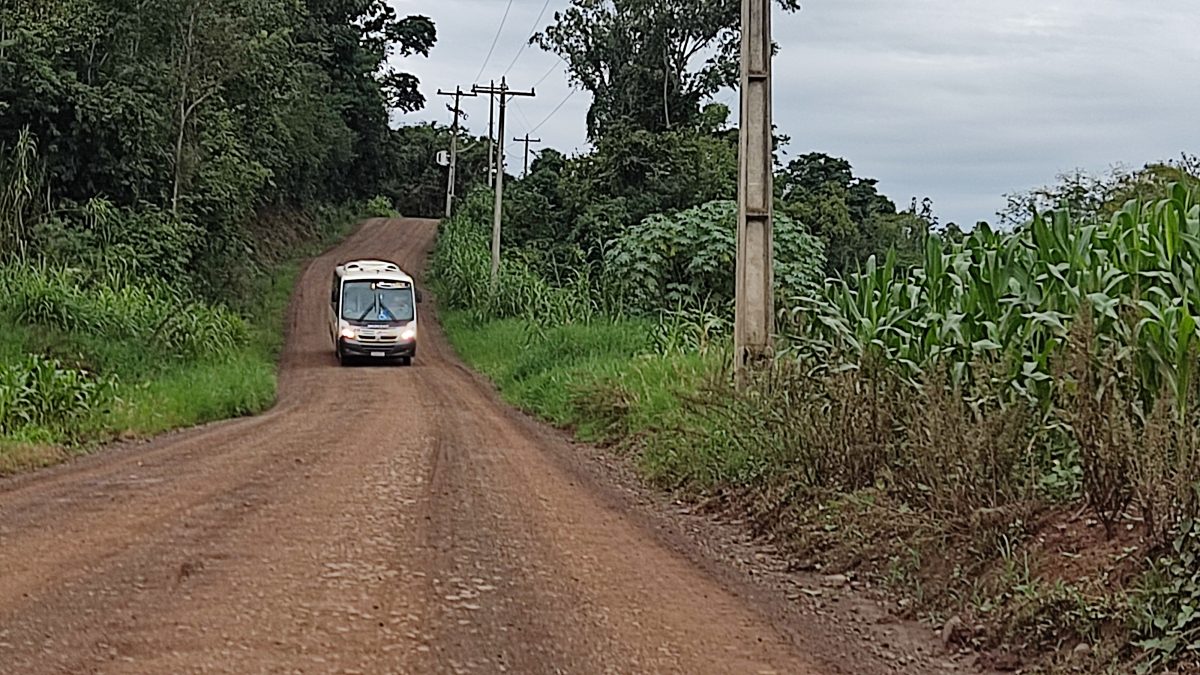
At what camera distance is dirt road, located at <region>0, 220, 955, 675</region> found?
20.2ft

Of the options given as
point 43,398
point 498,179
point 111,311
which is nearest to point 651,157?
point 498,179

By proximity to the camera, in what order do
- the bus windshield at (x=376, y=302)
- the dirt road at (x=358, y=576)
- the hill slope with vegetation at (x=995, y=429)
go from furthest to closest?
the bus windshield at (x=376, y=302), the hill slope with vegetation at (x=995, y=429), the dirt road at (x=358, y=576)

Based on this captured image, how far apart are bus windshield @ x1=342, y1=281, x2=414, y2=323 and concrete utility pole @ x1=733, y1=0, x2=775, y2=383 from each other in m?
21.9

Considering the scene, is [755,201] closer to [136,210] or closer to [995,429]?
[995,429]

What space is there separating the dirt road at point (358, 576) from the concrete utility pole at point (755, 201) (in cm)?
216

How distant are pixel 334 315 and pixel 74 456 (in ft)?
69.4

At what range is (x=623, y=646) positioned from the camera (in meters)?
6.45

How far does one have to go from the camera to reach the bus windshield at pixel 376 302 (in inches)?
1369

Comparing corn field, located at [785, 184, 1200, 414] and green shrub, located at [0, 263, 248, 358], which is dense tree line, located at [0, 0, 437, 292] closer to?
green shrub, located at [0, 263, 248, 358]

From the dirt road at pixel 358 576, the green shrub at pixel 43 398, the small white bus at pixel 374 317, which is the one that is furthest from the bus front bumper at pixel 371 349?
the dirt road at pixel 358 576

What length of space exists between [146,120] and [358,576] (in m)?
28.8

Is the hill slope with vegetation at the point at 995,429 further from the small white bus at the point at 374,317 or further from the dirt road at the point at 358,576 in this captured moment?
the small white bus at the point at 374,317

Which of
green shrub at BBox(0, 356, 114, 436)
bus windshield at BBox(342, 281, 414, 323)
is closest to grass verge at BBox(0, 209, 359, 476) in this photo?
green shrub at BBox(0, 356, 114, 436)

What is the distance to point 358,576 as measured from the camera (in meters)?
7.88
